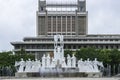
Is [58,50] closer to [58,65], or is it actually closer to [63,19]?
[58,65]

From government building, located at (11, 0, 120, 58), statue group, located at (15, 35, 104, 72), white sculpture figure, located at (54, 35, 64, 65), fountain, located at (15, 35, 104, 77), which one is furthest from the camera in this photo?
government building, located at (11, 0, 120, 58)

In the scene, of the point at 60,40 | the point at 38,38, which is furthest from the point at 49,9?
the point at 60,40

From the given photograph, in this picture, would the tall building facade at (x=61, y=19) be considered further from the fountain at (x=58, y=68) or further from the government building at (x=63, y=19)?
the fountain at (x=58, y=68)

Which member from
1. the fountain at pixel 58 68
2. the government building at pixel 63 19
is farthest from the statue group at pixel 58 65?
the government building at pixel 63 19

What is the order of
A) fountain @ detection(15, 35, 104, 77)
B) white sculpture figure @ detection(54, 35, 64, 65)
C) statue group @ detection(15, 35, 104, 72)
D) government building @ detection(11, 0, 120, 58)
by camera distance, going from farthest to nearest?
1. government building @ detection(11, 0, 120, 58)
2. white sculpture figure @ detection(54, 35, 64, 65)
3. statue group @ detection(15, 35, 104, 72)
4. fountain @ detection(15, 35, 104, 77)

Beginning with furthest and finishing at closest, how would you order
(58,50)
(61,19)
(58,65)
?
1. (61,19)
2. (58,50)
3. (58,65)

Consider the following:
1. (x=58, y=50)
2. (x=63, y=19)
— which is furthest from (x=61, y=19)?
(x=58, y=50)

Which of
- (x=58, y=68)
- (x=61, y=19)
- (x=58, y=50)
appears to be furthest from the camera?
(x=61, y=19)

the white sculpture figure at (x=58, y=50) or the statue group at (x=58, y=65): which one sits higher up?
the white sculpture figure at (x=58, y=50)

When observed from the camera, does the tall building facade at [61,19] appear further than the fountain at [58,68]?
Yes

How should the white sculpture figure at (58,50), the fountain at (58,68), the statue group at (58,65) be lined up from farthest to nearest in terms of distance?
1. the white sculpture figure at (58,50)
2. the statue group at (58,65)
3. the fountain at (58,68)

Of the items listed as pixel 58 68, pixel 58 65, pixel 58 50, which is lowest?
pixel 58 68

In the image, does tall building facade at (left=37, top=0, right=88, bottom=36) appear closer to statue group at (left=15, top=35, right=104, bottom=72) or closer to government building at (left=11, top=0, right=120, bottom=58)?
government building at (left=11, top=0, right=120, bottom=58)

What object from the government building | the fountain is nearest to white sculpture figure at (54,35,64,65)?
the fountain
